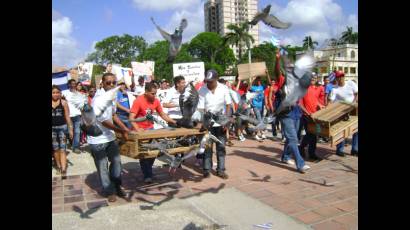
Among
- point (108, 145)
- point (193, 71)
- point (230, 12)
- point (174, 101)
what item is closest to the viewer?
point (108, 145)

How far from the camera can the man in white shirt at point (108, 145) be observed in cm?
496

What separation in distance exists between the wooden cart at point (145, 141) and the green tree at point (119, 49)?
153 ft

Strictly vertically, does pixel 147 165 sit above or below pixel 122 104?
below

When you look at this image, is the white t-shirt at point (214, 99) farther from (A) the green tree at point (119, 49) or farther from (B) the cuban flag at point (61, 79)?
(A) the green tree at point (119, 49)

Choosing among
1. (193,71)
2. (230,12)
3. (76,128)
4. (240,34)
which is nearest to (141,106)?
(240,34)

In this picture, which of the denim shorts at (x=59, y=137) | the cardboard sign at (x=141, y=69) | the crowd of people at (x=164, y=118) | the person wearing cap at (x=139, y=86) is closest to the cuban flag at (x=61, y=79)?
the crowd of people at (x=164, y=118)

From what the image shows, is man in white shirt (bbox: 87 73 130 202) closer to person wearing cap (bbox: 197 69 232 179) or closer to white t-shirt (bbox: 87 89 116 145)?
white t-shirt (bbox: 87 89 116 145)

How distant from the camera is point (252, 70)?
737cm

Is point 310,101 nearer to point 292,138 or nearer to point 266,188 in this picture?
point 292,138

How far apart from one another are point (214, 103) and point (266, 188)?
1616 millimetres

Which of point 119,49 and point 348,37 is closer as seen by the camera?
point 348,37

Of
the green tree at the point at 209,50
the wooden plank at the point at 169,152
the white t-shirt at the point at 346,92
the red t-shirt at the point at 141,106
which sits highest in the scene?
the green tree at the point at 209,50

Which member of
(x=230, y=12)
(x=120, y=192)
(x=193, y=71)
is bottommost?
(x=120, y=192)
